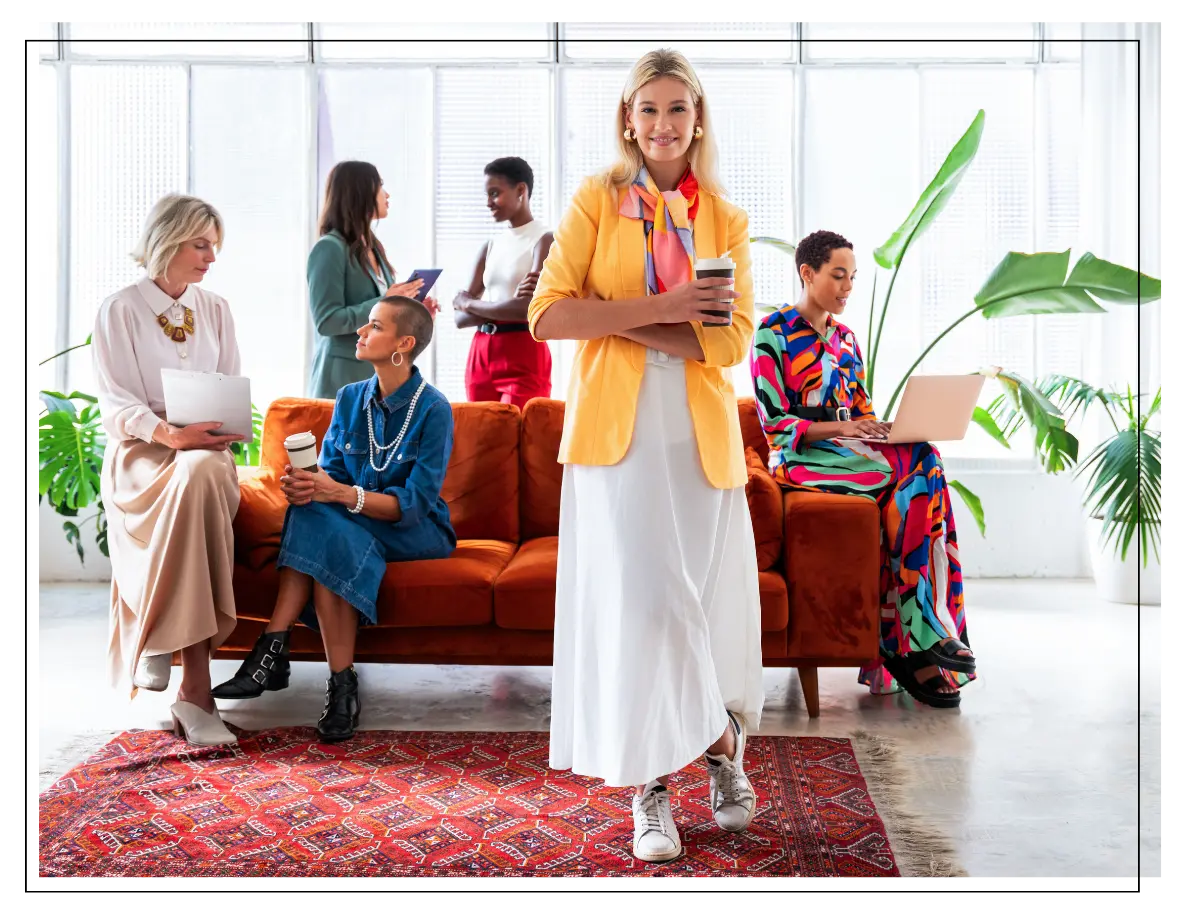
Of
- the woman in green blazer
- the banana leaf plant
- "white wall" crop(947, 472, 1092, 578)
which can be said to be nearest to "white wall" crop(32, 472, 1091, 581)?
"white wall" crop(947, 472, 1092, 578)

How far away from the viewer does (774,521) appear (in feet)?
10.6

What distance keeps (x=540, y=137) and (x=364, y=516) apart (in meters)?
3.06

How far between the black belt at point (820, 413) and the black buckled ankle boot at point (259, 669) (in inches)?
65.7

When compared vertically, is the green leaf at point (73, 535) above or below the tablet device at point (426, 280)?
below

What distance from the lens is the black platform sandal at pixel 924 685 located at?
3279 millimetres

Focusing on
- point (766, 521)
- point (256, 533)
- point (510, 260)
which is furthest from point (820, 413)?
point (256, 533)

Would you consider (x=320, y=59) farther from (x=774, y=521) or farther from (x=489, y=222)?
(x=774, y=521)

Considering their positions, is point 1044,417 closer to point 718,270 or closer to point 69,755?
point 718,270

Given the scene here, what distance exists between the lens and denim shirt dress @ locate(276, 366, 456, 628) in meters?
3.02

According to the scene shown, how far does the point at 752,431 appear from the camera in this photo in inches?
147

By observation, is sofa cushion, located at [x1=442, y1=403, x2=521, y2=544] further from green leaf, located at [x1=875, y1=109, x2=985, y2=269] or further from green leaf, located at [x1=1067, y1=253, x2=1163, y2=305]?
green leaf, located at [x1=1067, y1=253, x2=1163, y2=305]

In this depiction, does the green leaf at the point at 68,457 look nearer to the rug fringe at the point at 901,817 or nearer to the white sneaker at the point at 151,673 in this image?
Result: the white sneaker at the point at 151,673

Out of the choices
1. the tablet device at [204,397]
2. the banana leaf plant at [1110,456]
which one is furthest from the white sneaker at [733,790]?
the banana leaf plant at [1110,456]

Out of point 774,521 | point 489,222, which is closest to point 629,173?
point 774,521
